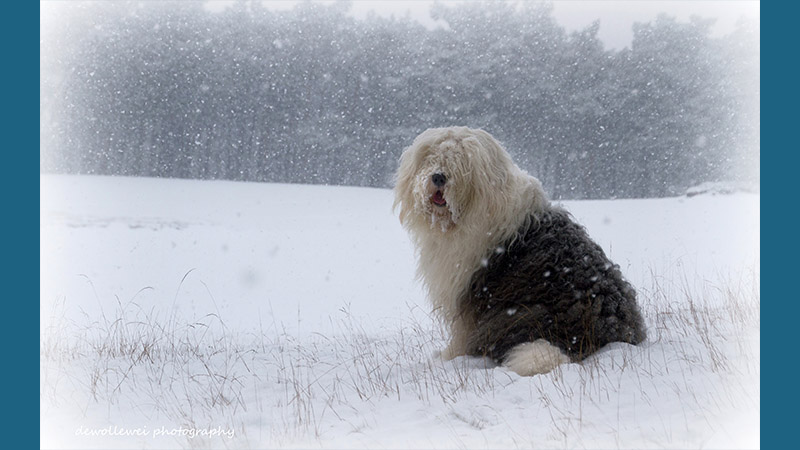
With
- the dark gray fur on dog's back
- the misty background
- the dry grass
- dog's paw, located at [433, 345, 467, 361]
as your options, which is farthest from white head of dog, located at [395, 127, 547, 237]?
the misty background

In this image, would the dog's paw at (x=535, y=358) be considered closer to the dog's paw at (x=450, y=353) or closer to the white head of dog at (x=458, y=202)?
the dog's paw at (x=450, y=353)

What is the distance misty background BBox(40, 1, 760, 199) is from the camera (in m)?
16.6

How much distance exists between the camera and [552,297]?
4.05 m

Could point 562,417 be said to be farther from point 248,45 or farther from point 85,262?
point 248,45

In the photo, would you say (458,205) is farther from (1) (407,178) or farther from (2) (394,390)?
(2) (394,390)

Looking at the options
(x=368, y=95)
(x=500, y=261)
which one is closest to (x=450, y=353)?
(x=500, y=261)

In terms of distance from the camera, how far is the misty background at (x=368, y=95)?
16594 millimetres

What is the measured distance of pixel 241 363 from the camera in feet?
16.2

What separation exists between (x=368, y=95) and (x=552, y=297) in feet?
56.8

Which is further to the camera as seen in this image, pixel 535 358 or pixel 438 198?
pixel 438 198

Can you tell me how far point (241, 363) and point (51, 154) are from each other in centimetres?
1759

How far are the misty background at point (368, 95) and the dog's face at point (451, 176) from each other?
35.8ft

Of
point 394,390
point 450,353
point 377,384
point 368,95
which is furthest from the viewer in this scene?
point 368,95

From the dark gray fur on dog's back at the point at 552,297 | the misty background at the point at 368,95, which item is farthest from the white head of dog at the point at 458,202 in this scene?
the misty background at the point at 368,95
